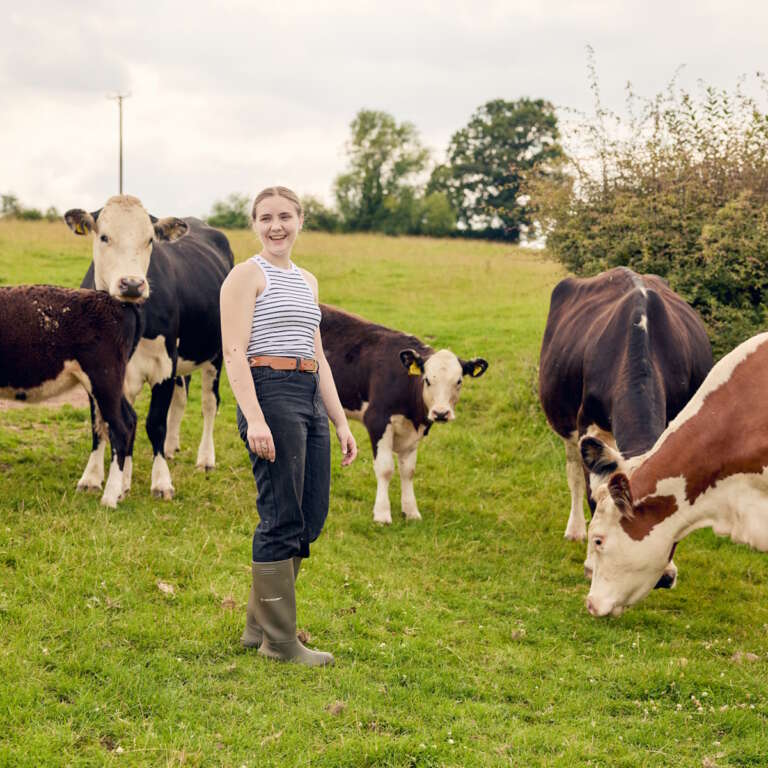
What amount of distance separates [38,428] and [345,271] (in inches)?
534

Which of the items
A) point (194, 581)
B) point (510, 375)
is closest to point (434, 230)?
point (510, 375)

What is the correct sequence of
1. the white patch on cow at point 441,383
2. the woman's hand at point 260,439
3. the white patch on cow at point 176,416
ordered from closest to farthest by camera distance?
the woman's hand at point 260,439
the white patch on cow at point 441,383
the white patch on cow at point 176,416

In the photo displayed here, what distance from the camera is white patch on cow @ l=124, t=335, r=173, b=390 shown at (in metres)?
8.38

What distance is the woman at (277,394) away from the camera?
15.0 feet

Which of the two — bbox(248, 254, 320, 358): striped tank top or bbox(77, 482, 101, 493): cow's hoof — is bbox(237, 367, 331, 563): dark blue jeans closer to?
bbox(248, 254, 320, 358): striped tank top

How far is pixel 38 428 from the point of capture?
9875 millimetres

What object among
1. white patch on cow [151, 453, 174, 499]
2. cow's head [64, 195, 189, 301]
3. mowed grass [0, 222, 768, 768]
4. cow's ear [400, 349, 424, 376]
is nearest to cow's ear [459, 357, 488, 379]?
cow's ear [400, 349, 424, 376]

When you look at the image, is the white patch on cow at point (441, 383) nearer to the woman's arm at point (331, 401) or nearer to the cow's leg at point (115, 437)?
the cow's leg at point (115, 437)

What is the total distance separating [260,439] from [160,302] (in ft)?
14.4

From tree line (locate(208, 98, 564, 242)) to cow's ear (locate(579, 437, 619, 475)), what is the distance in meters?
54.2

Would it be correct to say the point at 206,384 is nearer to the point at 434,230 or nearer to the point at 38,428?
the point at 38,428

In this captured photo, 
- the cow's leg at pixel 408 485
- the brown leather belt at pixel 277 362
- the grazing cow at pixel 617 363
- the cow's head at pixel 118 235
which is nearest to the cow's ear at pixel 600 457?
the grazing cow at pixel 617 363

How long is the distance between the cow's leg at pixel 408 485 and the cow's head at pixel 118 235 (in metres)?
2.92

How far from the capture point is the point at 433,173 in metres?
68.4
